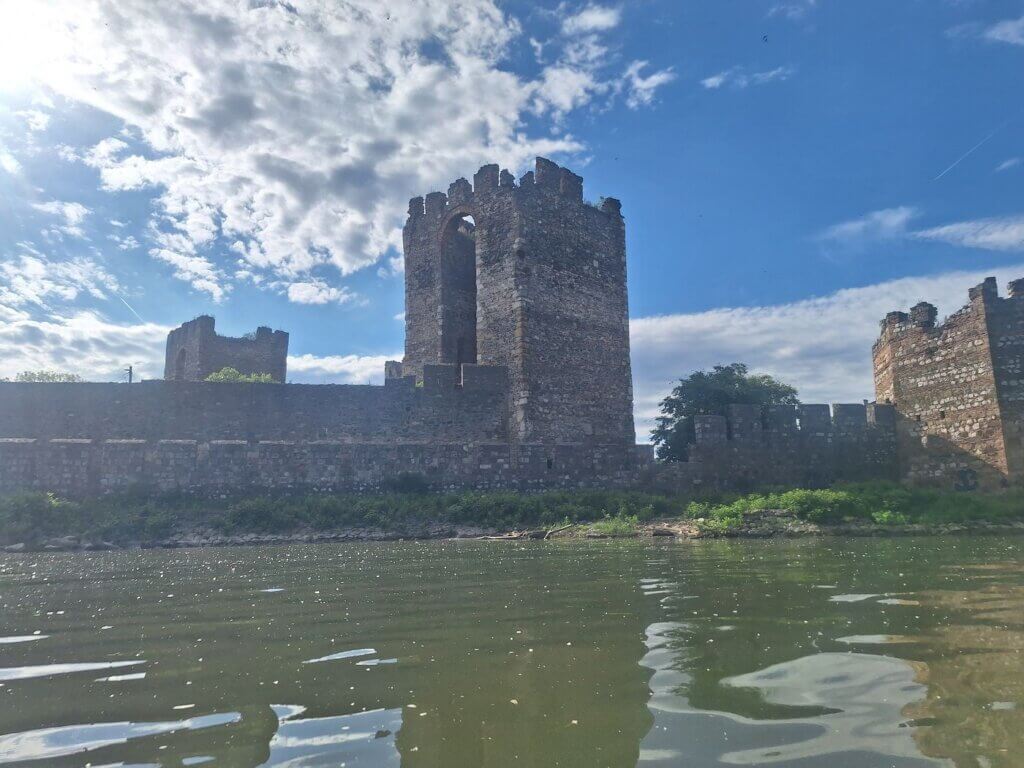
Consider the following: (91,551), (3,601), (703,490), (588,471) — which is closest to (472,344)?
(588,471)

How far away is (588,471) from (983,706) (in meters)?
16.5

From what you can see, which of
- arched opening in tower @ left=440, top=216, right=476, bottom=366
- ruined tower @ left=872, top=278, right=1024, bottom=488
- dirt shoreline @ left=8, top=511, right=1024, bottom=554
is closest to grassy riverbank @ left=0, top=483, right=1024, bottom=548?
dirt shoreline @ left=8, top=511, right=1024, bottom=554

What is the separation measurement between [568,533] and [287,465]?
7.44 metres

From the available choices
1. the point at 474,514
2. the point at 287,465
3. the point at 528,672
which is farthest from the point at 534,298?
the point at 528,672

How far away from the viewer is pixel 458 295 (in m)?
26.1

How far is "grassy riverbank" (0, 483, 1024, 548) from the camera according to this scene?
15359mm

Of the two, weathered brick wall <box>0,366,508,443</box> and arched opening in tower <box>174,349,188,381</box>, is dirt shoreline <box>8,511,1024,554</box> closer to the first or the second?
weathered brick wall <box>0,366,508,443</box>

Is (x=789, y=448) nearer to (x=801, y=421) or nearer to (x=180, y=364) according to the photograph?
(x=801, y=421)

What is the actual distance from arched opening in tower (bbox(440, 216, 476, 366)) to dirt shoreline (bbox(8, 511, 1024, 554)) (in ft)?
33.1

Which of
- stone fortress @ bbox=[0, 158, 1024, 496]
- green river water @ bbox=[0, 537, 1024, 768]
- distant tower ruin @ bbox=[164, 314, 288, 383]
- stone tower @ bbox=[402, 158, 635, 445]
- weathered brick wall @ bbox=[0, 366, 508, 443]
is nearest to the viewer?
green river water @ bbox=[0, 537, 1024, 768]

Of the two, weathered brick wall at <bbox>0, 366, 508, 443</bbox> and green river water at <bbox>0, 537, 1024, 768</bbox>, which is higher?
weathered brick wall at <bbox>0, 366, 508, 443</bbox>

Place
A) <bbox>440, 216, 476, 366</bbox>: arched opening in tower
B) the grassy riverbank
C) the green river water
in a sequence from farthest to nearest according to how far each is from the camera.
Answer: <bbox>440, 216, 476, 366</bbox>: arched opening in tower → the grassy riverbank → the green river water

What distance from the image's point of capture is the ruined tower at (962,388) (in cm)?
1761

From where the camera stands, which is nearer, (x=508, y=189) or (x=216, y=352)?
(x=508, y=189)
